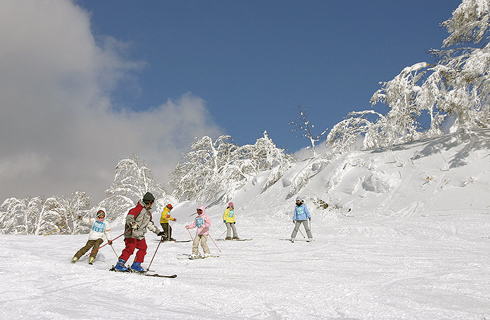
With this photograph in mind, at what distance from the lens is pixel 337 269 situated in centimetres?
605

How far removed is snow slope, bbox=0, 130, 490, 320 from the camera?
11.1 feet

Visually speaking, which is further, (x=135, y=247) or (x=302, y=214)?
(x=302, y=214)

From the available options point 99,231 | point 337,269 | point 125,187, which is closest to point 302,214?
point 337,269

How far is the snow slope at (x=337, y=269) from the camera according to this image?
3.39 meters

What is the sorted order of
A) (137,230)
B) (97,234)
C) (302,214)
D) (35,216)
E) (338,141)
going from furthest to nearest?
(35,216)
(338,141)
(302,214)
(97,234)
(137,230)

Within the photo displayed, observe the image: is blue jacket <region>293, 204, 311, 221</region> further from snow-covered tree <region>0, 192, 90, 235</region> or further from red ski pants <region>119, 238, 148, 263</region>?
snow-covered tree <region>0, 192, 90, 235</region>

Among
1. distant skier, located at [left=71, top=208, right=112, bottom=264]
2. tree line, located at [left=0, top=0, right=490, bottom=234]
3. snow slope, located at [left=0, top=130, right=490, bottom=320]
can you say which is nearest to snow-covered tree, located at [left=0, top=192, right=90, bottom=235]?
tree line, located at [left=0, top=0, right=490, bottom=234]

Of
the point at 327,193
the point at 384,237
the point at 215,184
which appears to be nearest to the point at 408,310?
the point at 384,237

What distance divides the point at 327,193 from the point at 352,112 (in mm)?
7282

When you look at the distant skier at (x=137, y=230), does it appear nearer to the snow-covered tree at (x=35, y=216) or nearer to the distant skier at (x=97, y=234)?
the distant skier at (x=97, y=234)

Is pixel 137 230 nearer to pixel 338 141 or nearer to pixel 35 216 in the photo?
pixel 338 141

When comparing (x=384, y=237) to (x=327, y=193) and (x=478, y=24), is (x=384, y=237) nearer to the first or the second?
(x=327, y=193)

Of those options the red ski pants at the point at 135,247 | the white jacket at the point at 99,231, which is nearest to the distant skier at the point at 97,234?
the white jacket at the point at 99,231

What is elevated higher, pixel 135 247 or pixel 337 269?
pixel 135 247
